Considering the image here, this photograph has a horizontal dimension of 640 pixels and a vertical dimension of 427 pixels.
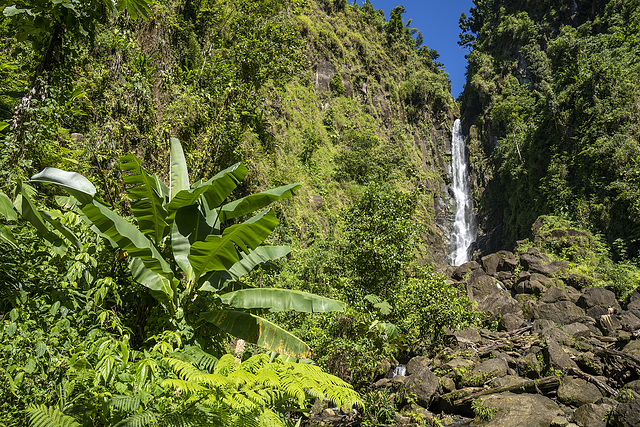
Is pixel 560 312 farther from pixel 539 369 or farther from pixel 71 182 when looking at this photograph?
pixel 71 182

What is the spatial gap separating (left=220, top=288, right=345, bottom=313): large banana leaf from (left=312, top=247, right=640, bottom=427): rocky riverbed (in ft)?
18.4

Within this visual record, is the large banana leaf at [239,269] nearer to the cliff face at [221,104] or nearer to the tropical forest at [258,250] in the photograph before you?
the tropical forest at [258,250]

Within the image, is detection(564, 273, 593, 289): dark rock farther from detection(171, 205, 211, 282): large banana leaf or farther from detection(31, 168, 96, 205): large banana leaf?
detection(31, 168, 96, 205): large banana leaf

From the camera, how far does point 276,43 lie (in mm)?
11383

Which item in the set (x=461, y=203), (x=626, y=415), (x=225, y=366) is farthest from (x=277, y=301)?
(x=461, y=203)

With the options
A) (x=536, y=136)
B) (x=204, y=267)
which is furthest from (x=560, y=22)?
(x=204, y=267)

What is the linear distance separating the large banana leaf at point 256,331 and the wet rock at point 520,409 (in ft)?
19.5

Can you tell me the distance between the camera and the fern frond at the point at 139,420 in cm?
233

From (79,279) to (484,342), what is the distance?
14.4 metres

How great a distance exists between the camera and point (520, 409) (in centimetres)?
841

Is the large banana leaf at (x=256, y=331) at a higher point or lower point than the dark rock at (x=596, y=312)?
lower

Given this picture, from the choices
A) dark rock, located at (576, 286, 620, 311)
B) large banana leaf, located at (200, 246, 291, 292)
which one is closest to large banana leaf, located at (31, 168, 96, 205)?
large banana leaf, located at (200, 246, 291, 292)

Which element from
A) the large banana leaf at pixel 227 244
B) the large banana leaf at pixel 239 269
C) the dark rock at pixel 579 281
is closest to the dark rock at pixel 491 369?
the large banana leaf at pixel 239 269

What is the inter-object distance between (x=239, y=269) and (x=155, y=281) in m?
1.13
